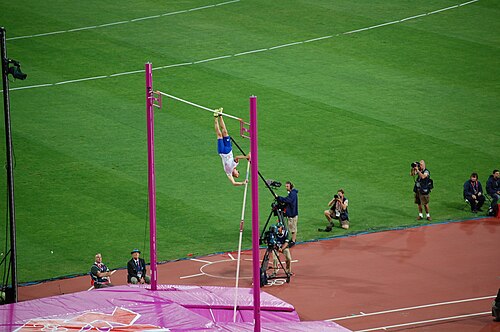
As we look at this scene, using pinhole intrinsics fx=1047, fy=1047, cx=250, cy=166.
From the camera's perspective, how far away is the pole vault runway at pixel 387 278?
80.0 feet

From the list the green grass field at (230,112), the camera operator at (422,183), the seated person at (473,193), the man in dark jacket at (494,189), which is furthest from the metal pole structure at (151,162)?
the man in dark jacket at (494,189)

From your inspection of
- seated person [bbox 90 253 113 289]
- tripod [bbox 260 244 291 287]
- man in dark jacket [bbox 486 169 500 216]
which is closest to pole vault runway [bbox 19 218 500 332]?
tripod [bbox 260 244 291 287]

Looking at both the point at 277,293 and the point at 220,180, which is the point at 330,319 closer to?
the point at 277,293

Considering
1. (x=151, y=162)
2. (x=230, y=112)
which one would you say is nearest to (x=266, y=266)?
(x=151, y=162)

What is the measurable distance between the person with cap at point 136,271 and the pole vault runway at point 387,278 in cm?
95

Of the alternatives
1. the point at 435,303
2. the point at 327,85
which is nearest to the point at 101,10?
the point at 327,85

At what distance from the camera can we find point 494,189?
3111 cm

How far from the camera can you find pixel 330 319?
24.3 metres

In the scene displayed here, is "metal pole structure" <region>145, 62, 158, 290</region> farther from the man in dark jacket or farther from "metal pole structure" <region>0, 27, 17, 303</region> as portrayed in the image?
the man in dark jacket

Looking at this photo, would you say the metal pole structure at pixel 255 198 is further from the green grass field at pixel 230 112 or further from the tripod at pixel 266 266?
the green grass field at pixel 230 112

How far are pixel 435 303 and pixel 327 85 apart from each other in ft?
56.3

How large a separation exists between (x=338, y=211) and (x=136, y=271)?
684 centimetres

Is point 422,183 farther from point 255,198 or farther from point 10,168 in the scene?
point 10,168

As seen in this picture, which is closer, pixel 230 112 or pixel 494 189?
pixel 494 189
